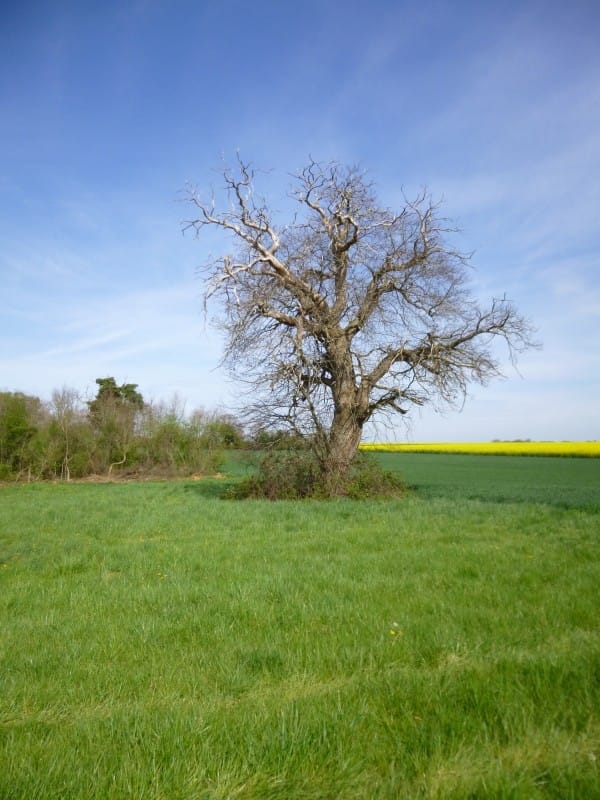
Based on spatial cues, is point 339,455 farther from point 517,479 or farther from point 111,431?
point 111,431

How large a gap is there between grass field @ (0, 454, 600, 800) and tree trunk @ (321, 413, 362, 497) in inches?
385

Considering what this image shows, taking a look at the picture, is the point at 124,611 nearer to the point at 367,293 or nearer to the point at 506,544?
the point at 506,544

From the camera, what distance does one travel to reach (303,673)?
152 inches

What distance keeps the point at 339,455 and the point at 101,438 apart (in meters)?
20.4

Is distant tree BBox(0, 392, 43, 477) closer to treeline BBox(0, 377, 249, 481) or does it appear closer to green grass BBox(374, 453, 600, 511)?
treeline BBox(0, 377, 249, 481)

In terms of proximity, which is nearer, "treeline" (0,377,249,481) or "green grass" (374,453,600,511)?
"green grass" (374,453,600,511)

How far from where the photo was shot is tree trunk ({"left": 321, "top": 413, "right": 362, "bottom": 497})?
18312mm

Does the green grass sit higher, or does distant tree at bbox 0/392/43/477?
distant tree at bbox 0/392/43/477

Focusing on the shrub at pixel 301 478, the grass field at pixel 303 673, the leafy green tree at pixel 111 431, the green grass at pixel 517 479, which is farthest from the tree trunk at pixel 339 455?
the leafy green tree at pixel 111 431

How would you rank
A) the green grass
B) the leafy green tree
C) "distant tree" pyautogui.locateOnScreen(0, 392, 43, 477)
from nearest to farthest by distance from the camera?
the green grass < "distant tree" pyautogui.locateOnScreen(0, 392, 43, 477) < the leafy green tree

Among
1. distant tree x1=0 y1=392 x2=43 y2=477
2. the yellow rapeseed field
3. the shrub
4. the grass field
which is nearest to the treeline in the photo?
distant tree x1=0 y1=392 x2=43 y2=477

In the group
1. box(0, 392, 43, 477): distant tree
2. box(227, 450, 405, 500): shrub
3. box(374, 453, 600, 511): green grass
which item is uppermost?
box(0, 392, 43, 477): distant tree

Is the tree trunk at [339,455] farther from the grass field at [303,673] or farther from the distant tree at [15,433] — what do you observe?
the distant tree at [15,433]

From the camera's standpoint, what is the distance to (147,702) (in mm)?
3459
